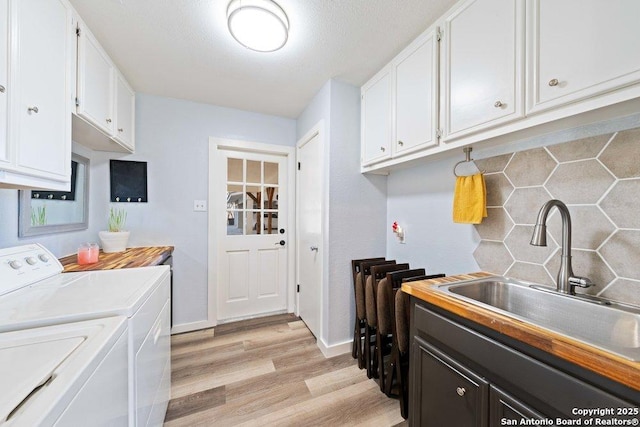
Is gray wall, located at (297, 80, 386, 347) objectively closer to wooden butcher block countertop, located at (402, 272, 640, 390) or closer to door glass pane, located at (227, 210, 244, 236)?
wooden butcher block countertop, located at (402, 272, 640, 390)

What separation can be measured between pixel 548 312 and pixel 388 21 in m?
1.75

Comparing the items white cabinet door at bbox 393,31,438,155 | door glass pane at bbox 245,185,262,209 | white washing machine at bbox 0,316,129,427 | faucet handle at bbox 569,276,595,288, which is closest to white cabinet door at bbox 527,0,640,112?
white cabinet door at bbox 393,31,438,155

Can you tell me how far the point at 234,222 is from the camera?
8.61ft

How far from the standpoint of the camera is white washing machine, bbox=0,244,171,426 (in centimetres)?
81

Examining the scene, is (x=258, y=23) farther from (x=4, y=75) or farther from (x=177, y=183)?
(x=177, y=183)

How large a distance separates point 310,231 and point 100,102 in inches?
72.8

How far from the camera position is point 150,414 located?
107cm

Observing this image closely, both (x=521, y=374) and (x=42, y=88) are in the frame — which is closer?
(x=521, y=374)

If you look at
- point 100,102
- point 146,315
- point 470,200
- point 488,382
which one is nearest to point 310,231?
point 470,200

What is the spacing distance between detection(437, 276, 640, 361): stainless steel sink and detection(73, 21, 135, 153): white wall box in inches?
89.5

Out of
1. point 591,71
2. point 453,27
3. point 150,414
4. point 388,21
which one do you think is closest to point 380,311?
point 150,414

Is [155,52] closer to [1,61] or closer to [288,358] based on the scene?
[1,61]

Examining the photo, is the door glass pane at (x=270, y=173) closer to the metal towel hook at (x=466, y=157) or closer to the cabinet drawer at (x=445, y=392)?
the metal towel hook at (x=466, y=157)

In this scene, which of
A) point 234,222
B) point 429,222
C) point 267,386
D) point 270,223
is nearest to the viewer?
point 267,386
